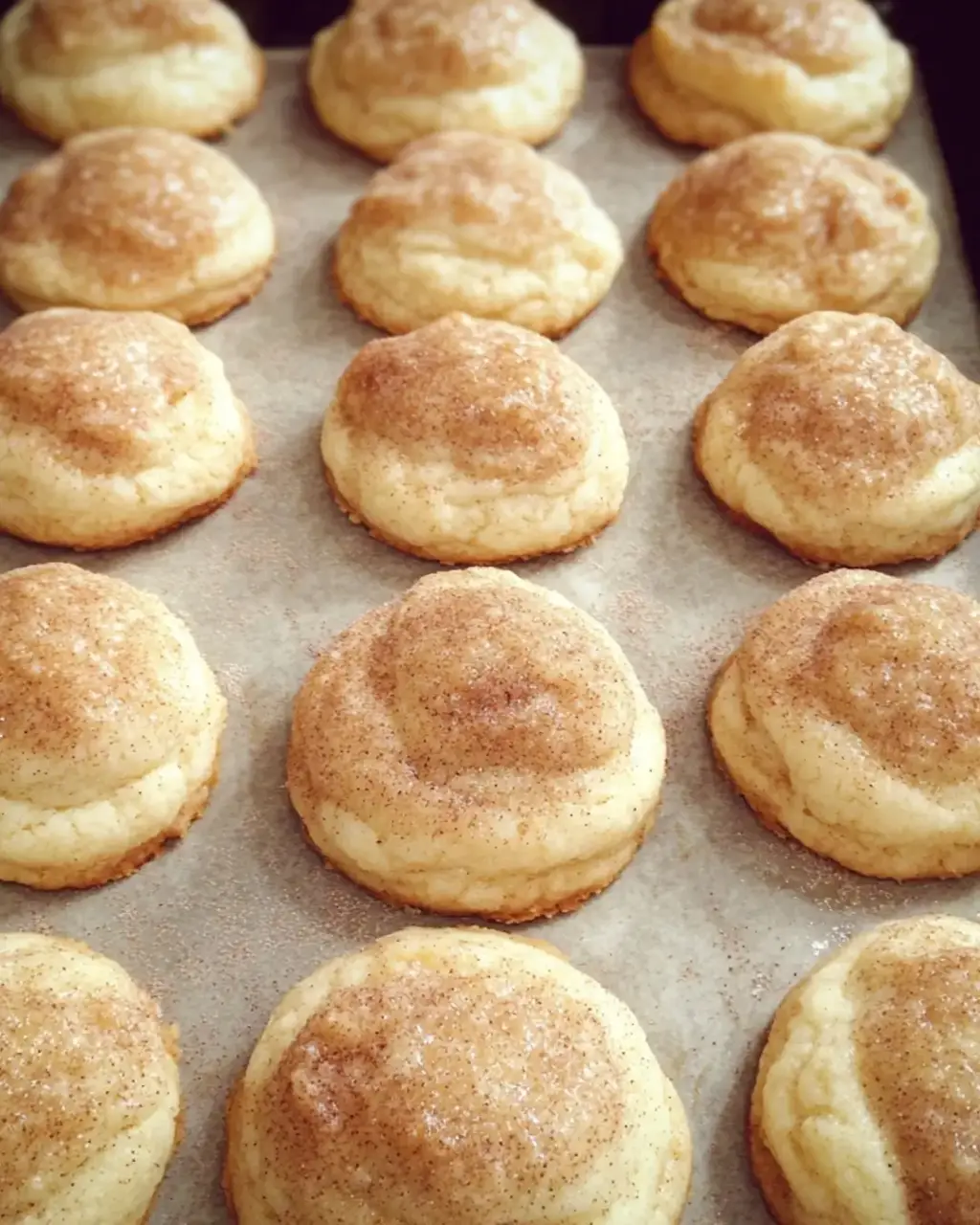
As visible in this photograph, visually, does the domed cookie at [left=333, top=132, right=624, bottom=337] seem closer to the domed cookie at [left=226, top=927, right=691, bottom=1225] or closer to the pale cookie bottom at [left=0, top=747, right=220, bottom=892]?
the pale cookie bottom at [left=0, top=747, right=220, bottom=892]

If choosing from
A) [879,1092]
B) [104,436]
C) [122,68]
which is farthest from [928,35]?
[879,1092]

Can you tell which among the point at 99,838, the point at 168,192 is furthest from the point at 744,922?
the point at 168,192

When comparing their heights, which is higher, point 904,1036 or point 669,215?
point 669,215

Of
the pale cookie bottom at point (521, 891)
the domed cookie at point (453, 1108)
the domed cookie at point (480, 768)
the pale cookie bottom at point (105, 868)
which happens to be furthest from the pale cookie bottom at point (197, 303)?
the domed cookie at point (453, 1108)

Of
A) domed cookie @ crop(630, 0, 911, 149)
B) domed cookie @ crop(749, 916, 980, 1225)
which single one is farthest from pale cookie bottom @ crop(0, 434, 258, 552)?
domed cookie @ crop(630, 0, 911, 149)

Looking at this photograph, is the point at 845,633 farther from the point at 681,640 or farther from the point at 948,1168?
the point at 948,1168

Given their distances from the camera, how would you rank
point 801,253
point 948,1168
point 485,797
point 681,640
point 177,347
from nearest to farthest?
1. point 948,1168
2. point 485,797
3. point 681,640
4. point 177,347
5. point 801,253
